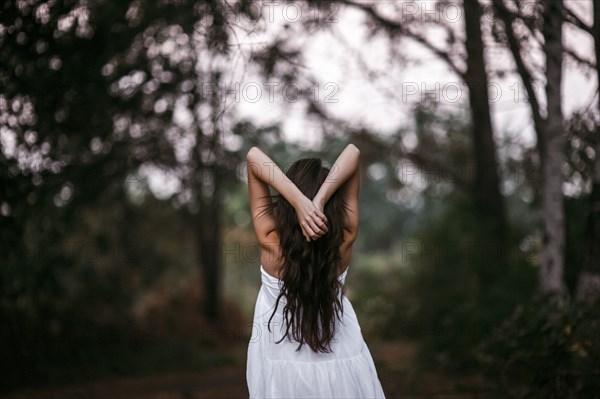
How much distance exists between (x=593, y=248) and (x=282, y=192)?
3.75 meters

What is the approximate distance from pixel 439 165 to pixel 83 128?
18.8 feet

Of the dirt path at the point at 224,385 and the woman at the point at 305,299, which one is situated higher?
the woman at the point at 305,299

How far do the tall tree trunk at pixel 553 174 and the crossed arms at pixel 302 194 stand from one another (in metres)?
3.27

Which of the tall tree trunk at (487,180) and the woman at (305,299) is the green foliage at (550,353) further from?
the tall tree trunk at (487,180)

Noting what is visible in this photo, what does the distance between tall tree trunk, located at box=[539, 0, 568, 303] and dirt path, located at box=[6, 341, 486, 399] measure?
1.30 metres

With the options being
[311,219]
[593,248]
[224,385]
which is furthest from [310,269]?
[224,385]

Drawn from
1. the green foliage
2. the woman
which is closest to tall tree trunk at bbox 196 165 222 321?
the green foliage

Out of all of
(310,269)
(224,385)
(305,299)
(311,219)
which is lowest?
(224,385)

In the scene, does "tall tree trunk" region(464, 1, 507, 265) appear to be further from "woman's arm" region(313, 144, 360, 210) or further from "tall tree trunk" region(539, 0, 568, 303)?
"woman's arm" region(313, 144, 360, 210)

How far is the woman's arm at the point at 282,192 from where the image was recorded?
10.1 feet

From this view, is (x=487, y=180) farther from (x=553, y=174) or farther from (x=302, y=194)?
(x=302, y=194)

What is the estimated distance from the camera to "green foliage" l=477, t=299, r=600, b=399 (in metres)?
4.91

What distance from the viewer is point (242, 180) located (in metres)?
12.1

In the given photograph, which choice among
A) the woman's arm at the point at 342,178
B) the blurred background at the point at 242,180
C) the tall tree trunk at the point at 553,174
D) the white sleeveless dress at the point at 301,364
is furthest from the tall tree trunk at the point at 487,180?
the white sleeveless dress at the point at 301,364
